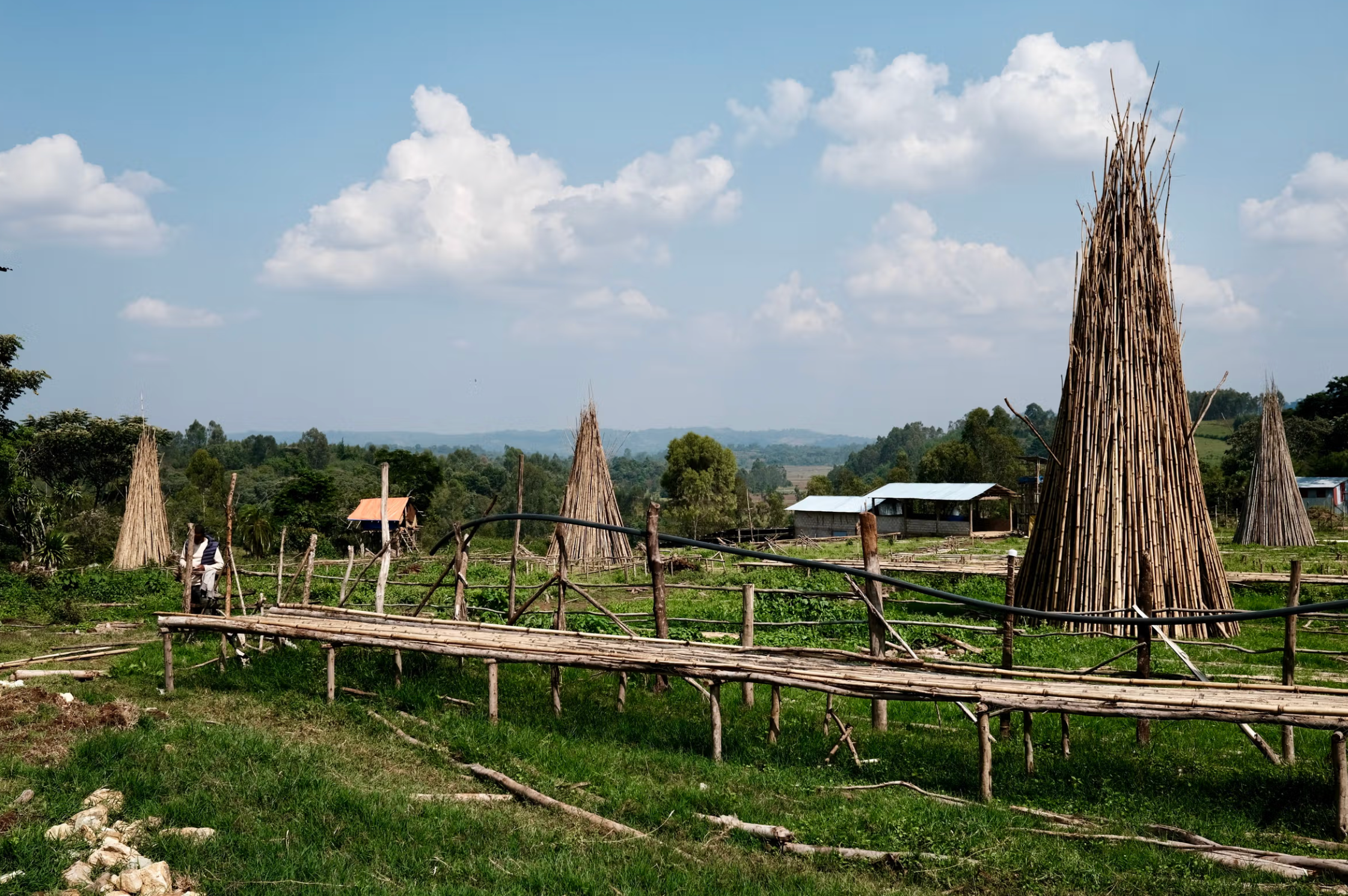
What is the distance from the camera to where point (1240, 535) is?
23.1 metres

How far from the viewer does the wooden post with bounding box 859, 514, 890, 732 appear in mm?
7262

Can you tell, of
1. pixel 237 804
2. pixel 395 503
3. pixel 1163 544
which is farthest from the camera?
pixel 395 503

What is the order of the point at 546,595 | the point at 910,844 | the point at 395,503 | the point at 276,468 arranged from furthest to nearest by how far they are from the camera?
the point at 276,468 → the point at 395,503 → the point at 546,595 → the point at 910,844

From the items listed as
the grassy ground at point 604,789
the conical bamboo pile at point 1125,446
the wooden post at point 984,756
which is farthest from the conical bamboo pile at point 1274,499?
the wooden post at point 984,756

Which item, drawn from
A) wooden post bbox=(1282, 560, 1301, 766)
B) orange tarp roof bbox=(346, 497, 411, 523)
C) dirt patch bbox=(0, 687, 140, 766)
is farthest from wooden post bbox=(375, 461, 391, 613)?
orange tarp roof bbox=(346, 497, 411, 523)

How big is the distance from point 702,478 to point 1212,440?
49812mm

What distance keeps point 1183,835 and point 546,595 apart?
1135cm

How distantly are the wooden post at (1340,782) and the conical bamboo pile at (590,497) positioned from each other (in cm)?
1540

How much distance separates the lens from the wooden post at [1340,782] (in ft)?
17.0

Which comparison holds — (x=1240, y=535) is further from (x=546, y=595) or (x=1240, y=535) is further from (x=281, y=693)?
(x=281, y=693)

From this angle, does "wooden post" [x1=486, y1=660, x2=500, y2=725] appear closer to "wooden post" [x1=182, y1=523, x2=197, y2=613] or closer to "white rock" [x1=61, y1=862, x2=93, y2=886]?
"white rock" [x1=61, y1=862, x2=93, y2=886]

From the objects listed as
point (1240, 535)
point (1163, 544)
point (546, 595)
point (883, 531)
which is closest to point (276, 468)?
point (883, 531)

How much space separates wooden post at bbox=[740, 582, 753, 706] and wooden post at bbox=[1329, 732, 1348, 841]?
3.91 m

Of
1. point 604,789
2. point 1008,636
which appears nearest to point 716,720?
point 604,789
